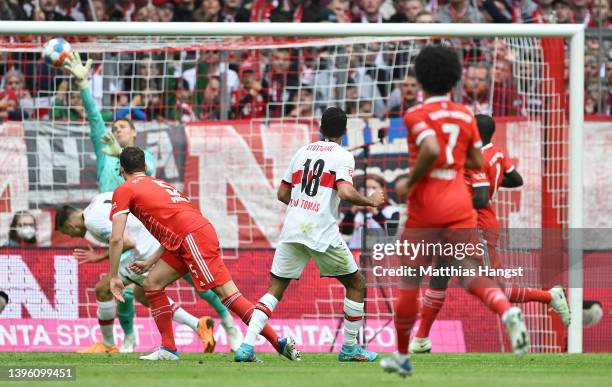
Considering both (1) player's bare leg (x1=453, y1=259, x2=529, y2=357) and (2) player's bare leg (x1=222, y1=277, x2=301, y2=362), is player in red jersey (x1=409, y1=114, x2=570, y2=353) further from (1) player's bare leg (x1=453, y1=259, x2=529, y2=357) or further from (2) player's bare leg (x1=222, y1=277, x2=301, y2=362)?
(1) player's bare leg (x1=453, y1=259, x2=529, y2=357)

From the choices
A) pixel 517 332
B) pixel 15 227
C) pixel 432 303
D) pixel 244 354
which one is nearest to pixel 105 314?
pixel 244 354

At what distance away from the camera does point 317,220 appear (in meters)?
10.3

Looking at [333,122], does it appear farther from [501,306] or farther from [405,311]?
[501,306]

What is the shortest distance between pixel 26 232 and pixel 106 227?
3.45 meters

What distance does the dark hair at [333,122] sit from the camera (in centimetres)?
1025

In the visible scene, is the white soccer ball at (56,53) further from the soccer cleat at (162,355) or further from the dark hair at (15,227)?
the soccer cleat at (162,355)

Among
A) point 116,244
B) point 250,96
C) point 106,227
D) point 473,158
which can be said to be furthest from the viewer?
point 250,96

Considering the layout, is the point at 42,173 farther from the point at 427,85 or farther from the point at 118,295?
the point at 427,85

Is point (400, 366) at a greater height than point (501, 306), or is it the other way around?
point (501, 306)

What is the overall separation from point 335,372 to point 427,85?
7.51 ft

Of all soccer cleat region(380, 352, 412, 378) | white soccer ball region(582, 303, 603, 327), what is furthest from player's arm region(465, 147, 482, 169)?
white soccer ball region(582, 303, 603, 327)

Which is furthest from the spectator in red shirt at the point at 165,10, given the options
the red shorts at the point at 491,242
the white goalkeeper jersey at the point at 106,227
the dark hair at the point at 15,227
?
the red shorts at the point at 491,242

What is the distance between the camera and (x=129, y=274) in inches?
470

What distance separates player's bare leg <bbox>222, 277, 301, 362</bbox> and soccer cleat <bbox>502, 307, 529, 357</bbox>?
2805 millimetres
